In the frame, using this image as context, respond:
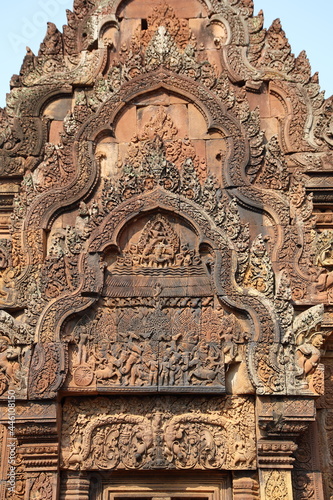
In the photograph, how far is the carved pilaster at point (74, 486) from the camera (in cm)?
775

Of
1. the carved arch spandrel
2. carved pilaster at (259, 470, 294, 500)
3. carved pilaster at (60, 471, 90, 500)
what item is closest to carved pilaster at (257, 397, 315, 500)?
carved pilaster at (259, 470, 294, 500)

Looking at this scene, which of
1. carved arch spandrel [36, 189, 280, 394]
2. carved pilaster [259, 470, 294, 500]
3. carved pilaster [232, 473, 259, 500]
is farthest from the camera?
carved arch spandrel [36, 189, 280, 394]

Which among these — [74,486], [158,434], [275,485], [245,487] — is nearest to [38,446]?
[74,486]

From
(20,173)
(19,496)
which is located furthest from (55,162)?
(19,496)

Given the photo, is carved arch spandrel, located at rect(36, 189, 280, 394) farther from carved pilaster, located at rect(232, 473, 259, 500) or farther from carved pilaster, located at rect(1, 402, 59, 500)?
carved pilaster, located at rect(232, 473, 259, 500)

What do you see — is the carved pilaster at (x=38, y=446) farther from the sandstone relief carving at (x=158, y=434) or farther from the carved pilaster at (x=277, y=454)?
the carved pilaster at (x=277, y=454)

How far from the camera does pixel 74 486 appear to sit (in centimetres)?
777

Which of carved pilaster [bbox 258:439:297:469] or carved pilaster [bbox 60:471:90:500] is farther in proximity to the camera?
carved pilaster [bbox 60:471:90:500]

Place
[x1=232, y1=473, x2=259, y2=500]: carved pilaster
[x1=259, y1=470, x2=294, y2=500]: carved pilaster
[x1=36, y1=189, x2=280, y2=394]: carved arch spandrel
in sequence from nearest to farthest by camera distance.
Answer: [x1=259, y1=470, x2=294, y2=500]: carved pilaster
[x1=232, y1=473, x2=259, y2=500]: carved pilaster
[x1=36, y1=189, x2=280, y2=394]: carved arch spandrel

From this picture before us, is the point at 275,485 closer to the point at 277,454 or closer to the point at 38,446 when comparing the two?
the point at 277,454

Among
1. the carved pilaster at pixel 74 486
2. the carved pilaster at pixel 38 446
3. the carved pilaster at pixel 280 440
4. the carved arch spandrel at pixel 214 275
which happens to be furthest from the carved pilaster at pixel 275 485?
the carved pilaster at pixel 38 446

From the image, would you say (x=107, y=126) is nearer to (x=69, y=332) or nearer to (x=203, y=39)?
(x=203, y=39)

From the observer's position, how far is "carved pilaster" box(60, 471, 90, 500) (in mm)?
7746

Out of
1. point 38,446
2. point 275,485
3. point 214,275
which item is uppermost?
point 214,275
